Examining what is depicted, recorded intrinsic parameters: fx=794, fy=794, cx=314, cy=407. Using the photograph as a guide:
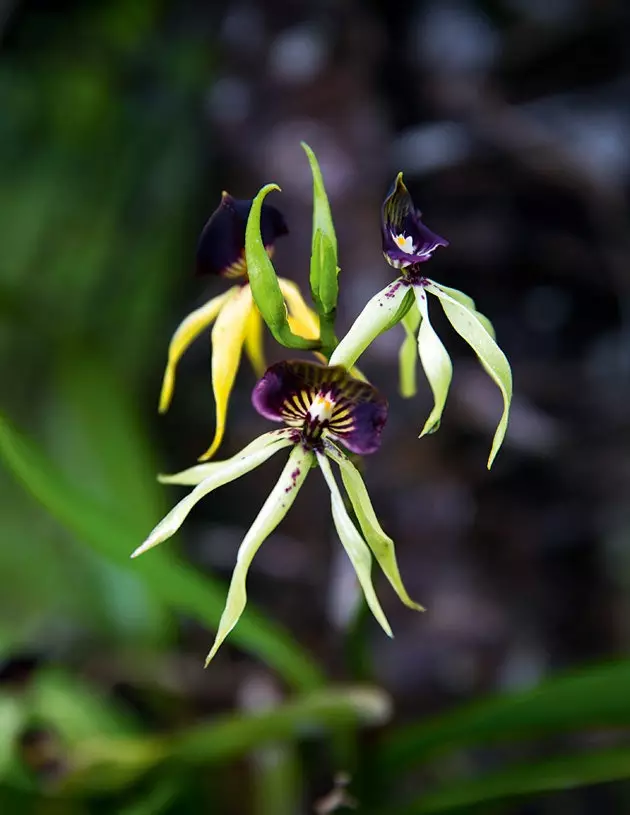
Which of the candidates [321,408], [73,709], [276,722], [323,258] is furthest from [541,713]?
[73,709]

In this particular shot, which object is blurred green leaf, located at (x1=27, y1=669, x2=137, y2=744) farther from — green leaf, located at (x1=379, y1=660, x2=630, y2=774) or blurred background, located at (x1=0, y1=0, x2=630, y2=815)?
green leaf, located at (x1=379, y1=660, x2=630, y2=774)

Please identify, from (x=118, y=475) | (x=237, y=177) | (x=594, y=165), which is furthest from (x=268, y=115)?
(x=118, y=475)

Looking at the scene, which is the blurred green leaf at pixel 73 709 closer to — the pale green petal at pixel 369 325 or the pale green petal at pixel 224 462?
the pale green petal at pixel 224 462

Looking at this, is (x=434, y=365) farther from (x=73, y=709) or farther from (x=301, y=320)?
(x=73, y=709)

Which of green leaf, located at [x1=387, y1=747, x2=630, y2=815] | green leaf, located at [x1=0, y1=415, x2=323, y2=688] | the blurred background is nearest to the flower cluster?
green leaf, located at [x1=0, y1=415, x2=323, y2=688]

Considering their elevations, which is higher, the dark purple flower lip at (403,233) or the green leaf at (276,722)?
the dark purple flower lip at (403,233)

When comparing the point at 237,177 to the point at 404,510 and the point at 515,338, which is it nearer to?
the point at 515,338

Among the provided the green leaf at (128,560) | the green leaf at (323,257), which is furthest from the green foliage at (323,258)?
the green leaf at (128,560)
